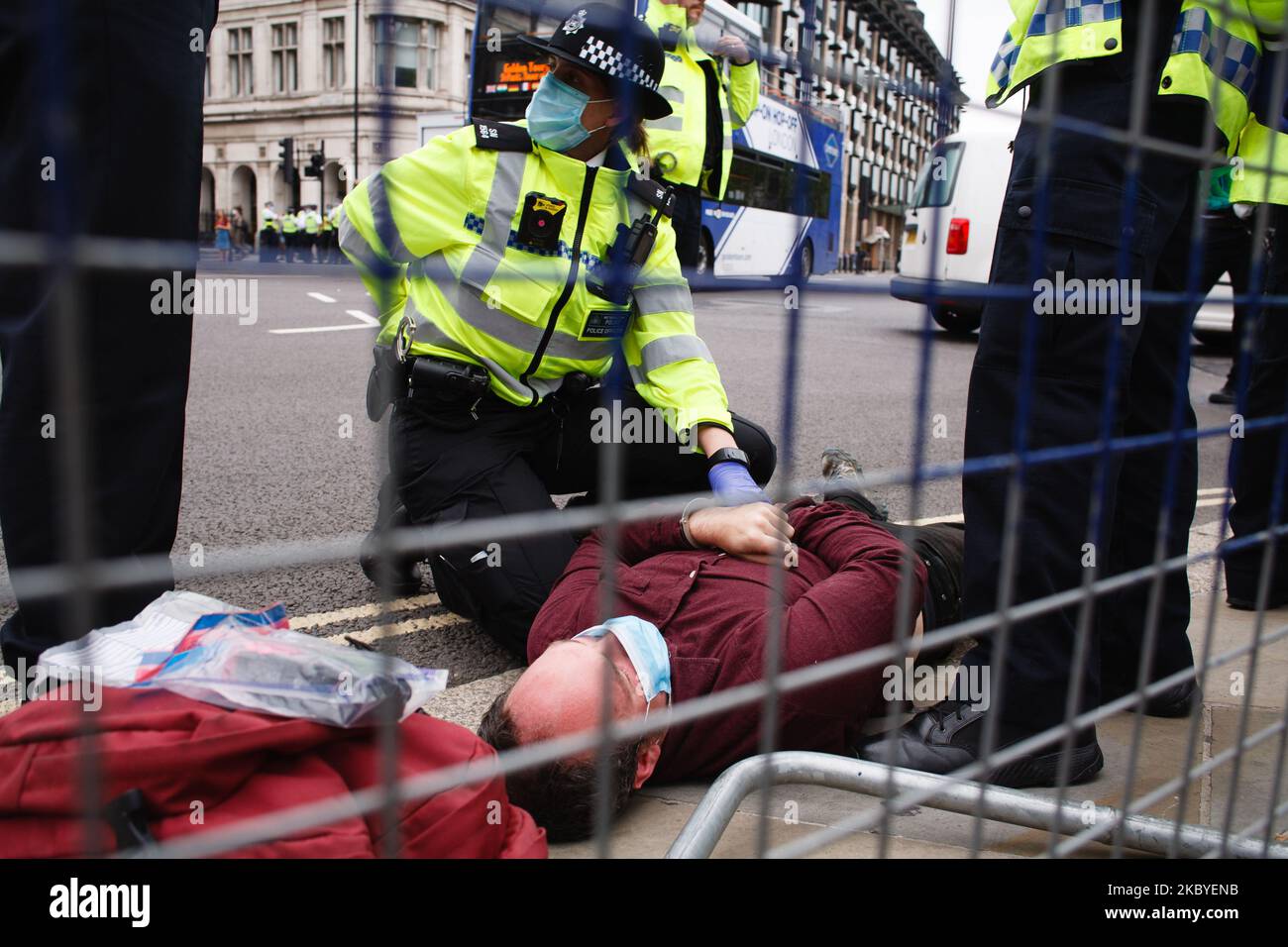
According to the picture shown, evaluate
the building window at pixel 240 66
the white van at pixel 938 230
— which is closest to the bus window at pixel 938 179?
the white van at pixel 938 230

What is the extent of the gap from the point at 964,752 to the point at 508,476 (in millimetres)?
1178

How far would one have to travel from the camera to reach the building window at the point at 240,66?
1000 millimetres

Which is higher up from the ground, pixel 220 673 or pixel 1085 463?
pixel 1085 463

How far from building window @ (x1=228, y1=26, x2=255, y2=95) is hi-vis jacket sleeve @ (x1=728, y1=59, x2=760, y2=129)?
47 centimetres

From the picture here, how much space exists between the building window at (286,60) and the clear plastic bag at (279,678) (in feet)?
1.62

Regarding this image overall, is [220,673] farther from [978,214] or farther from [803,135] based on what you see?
[978,214]

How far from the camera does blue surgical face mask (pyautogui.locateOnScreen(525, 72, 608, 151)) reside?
1953 mm

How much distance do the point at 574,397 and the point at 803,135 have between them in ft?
5.95

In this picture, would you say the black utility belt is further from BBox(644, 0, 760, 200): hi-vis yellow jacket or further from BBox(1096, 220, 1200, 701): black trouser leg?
BBox(644, 0, 760, 200): hi-vis yellow jacket

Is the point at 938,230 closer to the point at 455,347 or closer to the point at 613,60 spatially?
the point at 613,60

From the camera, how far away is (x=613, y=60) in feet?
3.04

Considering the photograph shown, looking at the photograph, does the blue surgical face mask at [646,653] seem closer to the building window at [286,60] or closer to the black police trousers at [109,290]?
the black police trousers at [109,290]
